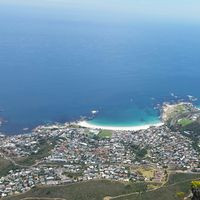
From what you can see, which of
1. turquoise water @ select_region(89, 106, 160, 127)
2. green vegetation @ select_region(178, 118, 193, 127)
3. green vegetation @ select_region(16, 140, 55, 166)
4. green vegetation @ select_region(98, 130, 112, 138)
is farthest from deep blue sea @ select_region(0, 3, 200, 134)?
green vegetation @ select_region(16, 140, 55, 166)

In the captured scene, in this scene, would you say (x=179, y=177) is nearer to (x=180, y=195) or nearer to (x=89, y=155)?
(x=180, y=195)

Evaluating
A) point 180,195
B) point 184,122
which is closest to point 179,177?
point 180,195

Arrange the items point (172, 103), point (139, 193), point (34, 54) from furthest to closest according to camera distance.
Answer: point (34, 54) → point (172, 103) → point (139, 193)

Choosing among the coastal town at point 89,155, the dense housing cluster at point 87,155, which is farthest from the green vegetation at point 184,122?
the dense housing cluster at point 87,155

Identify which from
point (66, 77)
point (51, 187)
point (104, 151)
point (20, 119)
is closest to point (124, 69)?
point (66, 77)

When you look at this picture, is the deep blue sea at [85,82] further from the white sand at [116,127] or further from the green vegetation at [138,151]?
the green vegetation at [138,151]

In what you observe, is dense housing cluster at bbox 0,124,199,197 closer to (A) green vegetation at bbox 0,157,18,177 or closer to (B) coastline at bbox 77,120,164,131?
(A) green vegetation at bbox 0,157,18,177

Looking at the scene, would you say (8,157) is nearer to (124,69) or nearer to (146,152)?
(146,152)
